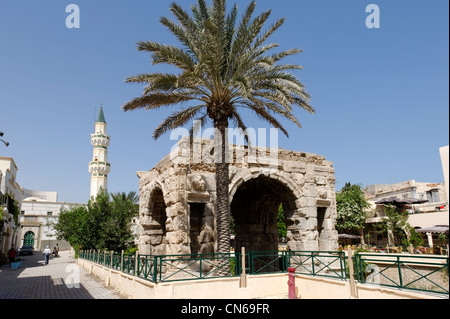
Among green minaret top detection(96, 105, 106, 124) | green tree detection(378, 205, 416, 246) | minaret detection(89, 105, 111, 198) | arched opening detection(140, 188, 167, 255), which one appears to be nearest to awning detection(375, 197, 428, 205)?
green tree detection(378, 205, 416, 246)

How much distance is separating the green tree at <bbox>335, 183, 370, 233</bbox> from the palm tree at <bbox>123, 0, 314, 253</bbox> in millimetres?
22252

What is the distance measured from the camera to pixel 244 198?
18.1 m

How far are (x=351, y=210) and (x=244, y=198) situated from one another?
16839mm

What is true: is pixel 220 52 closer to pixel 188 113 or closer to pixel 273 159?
pixel 188 113

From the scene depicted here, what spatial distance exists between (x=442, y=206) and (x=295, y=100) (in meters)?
26.7

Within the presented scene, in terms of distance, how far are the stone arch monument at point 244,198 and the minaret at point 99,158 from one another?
124 ft

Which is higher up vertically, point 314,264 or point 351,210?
point 351,210

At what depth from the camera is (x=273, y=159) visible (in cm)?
1380

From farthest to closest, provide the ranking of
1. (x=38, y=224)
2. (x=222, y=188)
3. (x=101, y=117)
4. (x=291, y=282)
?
(x=101, y=117), (x=38, y=224), (x=222, y=188), (x=291, y=282)

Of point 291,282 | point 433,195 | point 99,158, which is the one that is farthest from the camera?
point 99,158

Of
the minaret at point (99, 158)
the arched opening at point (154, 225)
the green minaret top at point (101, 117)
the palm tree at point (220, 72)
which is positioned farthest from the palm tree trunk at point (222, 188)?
the green minaret top at point (101, 117)

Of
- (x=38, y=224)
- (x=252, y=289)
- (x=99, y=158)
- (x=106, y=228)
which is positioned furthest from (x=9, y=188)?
(x=252, y=289)

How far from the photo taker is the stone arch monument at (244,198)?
1188 centimetres

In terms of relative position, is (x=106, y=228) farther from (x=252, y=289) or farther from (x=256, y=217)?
(x=252, y=289)
